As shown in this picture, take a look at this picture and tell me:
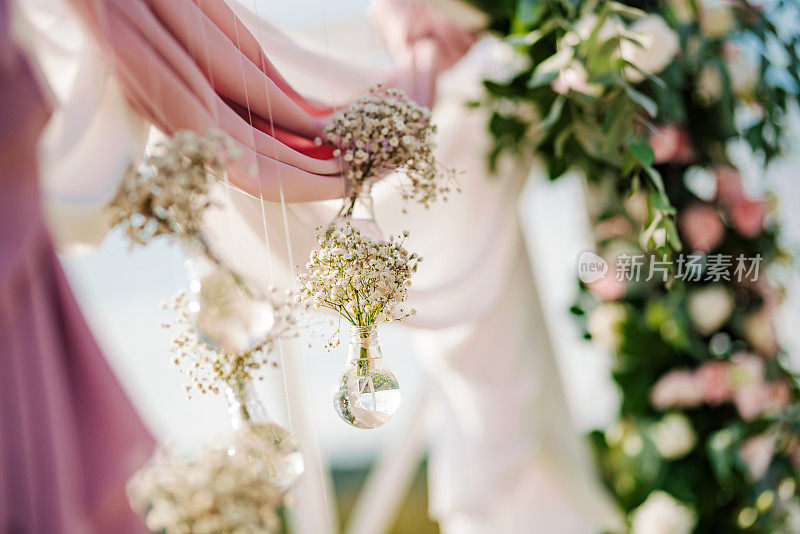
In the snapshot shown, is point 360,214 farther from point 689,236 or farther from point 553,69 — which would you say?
point 689,236

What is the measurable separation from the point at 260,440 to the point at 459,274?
81cm

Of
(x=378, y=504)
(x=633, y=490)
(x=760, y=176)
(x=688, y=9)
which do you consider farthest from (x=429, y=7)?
(x=378, y=504)

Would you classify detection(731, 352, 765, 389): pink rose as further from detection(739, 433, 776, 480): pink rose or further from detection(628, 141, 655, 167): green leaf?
detection(628, 141, 655, 167): green leaf

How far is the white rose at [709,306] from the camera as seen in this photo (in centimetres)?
148

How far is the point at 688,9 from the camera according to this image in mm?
1388

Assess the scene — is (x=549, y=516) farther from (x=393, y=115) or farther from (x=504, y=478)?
(x=393, y=115)

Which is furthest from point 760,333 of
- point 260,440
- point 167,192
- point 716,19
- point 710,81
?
point 167,192

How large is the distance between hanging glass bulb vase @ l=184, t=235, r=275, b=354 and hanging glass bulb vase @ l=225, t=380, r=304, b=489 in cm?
8

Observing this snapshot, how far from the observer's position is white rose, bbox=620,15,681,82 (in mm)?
1162

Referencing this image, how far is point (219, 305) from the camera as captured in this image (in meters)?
0.64

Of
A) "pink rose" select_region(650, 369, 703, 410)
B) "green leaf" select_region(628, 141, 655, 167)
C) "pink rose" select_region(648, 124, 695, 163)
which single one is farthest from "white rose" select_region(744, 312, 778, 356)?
"green leaf" select_region(628, 141, 655, 167)

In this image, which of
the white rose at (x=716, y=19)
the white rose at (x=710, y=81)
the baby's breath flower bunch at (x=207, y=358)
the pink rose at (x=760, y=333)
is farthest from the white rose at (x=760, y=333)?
the baby's breath flower bunch at (x=207, y=358)

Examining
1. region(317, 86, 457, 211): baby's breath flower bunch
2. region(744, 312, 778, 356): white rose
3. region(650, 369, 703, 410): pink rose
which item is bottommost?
region(650, 369, 703, 410): pink rose

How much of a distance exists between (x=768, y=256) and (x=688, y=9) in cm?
61
